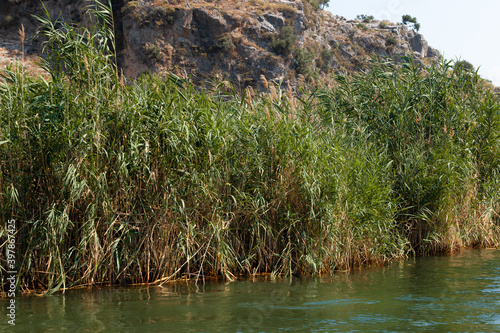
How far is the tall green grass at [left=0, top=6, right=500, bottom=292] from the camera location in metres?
5.83

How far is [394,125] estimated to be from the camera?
9.07 m

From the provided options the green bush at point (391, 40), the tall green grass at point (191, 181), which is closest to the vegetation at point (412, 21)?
the green bush at point (391, 40)

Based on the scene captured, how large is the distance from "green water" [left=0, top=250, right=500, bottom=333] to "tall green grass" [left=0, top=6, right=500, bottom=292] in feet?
1.36

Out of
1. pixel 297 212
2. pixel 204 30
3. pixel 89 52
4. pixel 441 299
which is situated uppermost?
pixel 204 30

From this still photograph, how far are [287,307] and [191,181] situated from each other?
6.82ft

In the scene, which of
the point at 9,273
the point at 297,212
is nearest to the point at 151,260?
the point at 9,273

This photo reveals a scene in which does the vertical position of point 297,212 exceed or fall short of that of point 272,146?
it falls short

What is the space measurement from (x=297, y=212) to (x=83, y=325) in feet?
10.8

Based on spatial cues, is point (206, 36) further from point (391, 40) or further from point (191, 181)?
point (191, 181)

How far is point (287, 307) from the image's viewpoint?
5.36 metres

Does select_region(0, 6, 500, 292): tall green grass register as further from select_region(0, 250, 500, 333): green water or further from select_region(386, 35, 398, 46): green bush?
select_region(386, 35, 398, 46): green bush

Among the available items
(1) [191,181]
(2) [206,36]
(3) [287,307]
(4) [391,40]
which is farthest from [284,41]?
(3) [287,307]

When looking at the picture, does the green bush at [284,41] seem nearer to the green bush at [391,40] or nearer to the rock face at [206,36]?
the rock face at [206,36]

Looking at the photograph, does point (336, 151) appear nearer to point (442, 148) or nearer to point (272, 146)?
point (272, 146)
